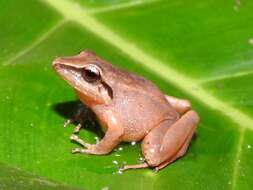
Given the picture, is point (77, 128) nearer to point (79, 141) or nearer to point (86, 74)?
point (79, 141)

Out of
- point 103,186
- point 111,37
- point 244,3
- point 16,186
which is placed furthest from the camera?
point 244,3

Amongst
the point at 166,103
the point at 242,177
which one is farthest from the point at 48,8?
the point at 242,177

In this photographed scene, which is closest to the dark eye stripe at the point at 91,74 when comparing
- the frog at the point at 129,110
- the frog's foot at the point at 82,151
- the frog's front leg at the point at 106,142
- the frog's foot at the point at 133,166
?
the frog at the point at 129,110

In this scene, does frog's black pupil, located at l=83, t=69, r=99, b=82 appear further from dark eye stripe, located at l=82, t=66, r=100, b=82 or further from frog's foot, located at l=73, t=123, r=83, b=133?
frog's foot, located at l=73, t=123, r=83, b=133

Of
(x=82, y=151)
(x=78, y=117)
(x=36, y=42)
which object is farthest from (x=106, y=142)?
(x=36, y=42)

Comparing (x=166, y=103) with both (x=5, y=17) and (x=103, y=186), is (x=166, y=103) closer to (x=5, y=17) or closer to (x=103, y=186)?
(x=103, y=186)

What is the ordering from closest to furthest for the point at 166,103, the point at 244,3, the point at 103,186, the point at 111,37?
the point at 103,186 → the point at 166,103 → the point at 111,37 → the point at 244,3

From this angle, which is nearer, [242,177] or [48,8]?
[242,177]

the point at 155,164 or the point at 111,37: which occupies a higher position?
the point at 111,37
